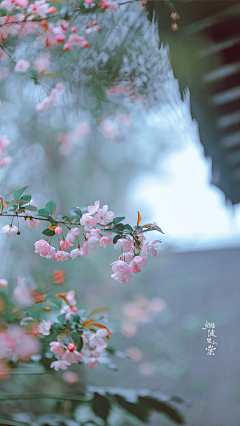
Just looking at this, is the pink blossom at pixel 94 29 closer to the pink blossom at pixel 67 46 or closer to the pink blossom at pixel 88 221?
the pink blossom at pixel 67 46

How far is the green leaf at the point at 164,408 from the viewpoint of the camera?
30.2 inches

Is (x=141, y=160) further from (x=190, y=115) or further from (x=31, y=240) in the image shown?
(x=31, y=240)

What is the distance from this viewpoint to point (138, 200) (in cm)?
103

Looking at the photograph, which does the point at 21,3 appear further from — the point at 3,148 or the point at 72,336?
the point at 72,336

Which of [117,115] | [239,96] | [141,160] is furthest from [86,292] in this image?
[239,96]

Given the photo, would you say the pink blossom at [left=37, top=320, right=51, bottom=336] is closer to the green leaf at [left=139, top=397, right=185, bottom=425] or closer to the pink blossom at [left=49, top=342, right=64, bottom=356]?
the pink blossom at [left=49, top=342, right=64, bottom=356]

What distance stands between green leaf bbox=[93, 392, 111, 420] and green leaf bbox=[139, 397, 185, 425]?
0.35 ft

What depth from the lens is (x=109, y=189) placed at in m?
1.09

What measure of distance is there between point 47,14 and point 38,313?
3.54 feet

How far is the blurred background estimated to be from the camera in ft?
2.78

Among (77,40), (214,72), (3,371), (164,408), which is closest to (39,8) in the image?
(77,40)

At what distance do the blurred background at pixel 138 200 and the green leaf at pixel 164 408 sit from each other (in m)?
0.02

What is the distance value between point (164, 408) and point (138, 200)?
0.67 meters

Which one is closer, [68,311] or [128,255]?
[128,255]
